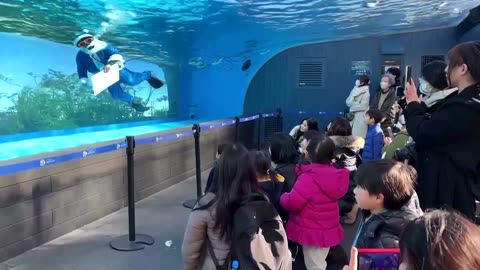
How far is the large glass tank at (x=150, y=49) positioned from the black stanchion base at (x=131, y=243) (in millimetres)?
1303

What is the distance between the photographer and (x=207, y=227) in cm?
218

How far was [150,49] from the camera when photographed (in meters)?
8.45

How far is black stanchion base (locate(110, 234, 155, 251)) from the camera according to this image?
4023 millimetres

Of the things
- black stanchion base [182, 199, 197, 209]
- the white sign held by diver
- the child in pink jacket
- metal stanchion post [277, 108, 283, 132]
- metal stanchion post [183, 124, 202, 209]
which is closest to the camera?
the child in pink jacket

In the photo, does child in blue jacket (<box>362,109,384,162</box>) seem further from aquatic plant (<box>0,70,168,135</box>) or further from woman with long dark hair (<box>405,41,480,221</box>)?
aquatic plant (<box>0,70,168,135</box>)

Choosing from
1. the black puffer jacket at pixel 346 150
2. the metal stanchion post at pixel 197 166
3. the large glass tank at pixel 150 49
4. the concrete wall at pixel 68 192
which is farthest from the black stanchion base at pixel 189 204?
the black puffer jacket at pixel 346 150

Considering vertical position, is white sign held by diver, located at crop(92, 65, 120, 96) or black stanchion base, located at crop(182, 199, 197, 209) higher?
white sign held by diver, located at crop(92, 65, 120, 96)

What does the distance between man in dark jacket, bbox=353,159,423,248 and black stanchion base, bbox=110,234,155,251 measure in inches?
102

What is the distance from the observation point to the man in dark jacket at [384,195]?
1.89 meters

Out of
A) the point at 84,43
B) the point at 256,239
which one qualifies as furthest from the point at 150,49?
the point at 256,239

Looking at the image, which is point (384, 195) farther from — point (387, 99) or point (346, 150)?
point (387, 99)

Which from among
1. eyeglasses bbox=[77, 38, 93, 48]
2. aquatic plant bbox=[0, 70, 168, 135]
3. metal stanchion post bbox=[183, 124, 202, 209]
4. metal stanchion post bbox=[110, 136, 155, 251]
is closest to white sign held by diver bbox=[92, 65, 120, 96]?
aquatic plant bbox=[0, 70, 168, 135]

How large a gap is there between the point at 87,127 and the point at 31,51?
4.82 ft

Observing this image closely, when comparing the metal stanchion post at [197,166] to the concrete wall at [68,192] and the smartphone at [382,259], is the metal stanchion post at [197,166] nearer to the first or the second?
the concrete wall at [68,192]
